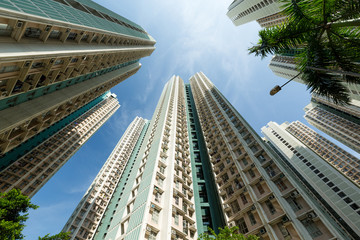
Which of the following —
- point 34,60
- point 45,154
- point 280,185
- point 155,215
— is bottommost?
point 155,215

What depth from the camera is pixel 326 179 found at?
6656cm

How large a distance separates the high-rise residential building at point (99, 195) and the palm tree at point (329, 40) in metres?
54.7

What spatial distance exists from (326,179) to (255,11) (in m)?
77.4

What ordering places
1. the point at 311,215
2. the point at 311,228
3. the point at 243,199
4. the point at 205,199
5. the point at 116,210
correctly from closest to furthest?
the point at 311,228 → the point at 311,215 → the point at 243,199 → the point at 116,210 → the point at 205,199

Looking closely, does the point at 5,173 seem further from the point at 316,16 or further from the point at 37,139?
the point at 316,16

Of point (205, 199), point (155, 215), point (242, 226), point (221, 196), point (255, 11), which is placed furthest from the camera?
point (255, 11)

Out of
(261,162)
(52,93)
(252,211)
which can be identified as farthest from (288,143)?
(52,93)

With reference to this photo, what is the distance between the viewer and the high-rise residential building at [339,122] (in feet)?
255

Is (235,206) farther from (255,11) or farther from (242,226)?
(255,11)

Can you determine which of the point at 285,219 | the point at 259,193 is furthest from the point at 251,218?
the point at 285,219

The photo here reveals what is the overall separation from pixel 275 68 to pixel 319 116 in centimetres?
4043

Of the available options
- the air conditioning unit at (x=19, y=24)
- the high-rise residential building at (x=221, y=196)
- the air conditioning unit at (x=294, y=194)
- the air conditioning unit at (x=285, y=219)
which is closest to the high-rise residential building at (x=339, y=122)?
the high-rise residential building at (x=221, y=196)

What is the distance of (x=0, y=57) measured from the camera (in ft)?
46.5

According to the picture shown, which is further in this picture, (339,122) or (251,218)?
(339,122)
